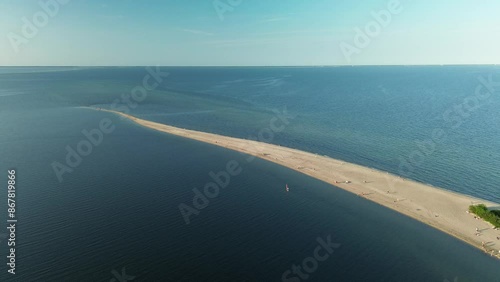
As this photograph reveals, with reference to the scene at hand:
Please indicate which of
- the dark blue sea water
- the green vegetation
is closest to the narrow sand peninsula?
the green vegetation

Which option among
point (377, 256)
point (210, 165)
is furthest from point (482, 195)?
point (210, 165)

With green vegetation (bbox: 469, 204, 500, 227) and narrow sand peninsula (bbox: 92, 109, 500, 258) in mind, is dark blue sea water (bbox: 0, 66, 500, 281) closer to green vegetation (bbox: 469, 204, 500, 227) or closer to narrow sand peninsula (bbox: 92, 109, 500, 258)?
narrow sand peninsula (bbox: 92, 109, 500, 258)

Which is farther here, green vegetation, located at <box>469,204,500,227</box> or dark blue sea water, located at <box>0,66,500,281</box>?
green vegetation, located at <box>469,204,500,227</box>

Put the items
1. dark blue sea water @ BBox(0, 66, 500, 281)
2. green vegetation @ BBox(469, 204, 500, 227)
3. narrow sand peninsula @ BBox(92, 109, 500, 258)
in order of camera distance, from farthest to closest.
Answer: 1. green vegetation @ BBox(469, 204, 500, 227)
2. narrow sand peninsula @ BBox(92, 109, 500, 258)
3. dark blue sea water @ BBox(0, 66, 500, 281)

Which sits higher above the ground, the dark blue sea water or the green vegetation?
the dark blue sea water

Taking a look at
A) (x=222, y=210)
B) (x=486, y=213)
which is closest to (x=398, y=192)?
(x=486, y=213)

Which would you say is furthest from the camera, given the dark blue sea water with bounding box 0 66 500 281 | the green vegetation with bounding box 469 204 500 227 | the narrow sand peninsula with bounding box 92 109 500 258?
the green vegetation with bounding box 469 204 500 227

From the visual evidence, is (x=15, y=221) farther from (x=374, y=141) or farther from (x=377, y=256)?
(x=374, y=141)
